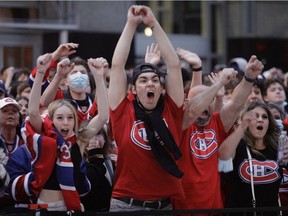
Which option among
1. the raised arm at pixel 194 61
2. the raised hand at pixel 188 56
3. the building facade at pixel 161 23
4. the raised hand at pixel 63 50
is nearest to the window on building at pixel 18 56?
the building facade at pixel 161 23

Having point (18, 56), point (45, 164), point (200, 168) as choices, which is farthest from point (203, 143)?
point (18, 56)

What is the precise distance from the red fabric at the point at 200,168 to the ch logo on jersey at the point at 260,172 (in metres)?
0.35

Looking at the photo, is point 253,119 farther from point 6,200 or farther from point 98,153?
point 6,200

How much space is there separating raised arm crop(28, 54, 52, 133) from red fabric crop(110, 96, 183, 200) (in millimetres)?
569

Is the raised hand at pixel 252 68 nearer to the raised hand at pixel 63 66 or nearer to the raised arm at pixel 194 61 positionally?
the raised arm at pixel 194 61

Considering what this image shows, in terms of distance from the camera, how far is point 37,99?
5711 millimetres

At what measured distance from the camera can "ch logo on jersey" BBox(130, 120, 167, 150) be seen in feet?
17.9

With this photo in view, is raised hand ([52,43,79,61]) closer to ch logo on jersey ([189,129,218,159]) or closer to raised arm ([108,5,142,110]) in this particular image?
raised arm ([108,5,142,110])

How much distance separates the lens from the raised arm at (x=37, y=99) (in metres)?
5.64

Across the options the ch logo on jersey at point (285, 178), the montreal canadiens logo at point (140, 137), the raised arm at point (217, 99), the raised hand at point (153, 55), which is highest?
the raised hand at point (153, 55)

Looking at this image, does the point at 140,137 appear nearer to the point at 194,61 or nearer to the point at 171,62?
the point at 171,62

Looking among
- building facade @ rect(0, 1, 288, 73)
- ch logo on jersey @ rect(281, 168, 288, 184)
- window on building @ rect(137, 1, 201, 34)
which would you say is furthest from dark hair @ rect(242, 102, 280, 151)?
window on building @ rect(137, 1, 201, 34)

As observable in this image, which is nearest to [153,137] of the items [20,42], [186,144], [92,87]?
[186,144]

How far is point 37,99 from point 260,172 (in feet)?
6.27
